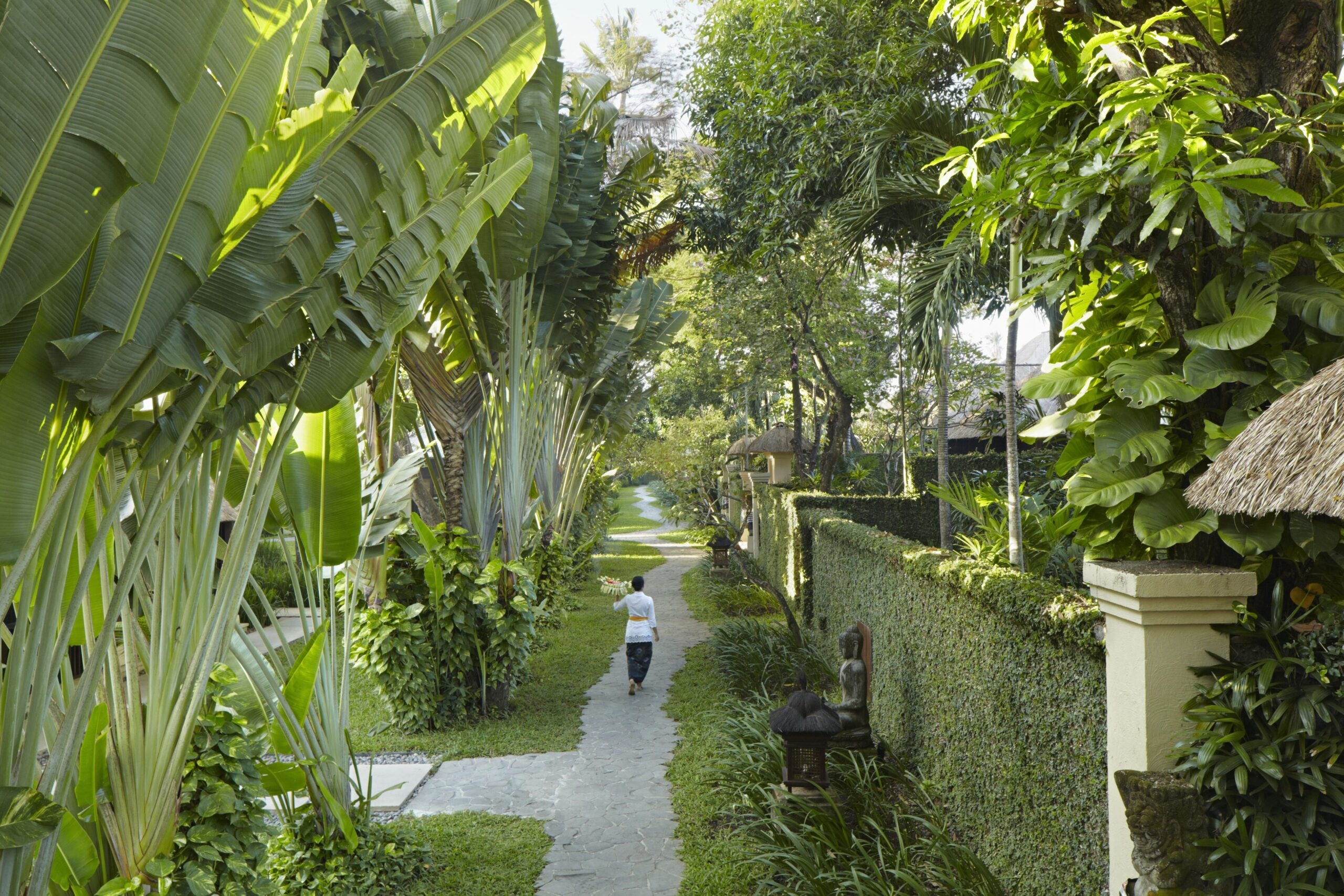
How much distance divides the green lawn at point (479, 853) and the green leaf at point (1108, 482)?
423 centimetres

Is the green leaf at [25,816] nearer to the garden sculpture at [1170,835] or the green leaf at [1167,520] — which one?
the garden sculpture at [1170,835]

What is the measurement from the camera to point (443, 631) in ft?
29.8

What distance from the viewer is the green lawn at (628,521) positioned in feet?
139

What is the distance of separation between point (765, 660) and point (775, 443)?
1184 cm

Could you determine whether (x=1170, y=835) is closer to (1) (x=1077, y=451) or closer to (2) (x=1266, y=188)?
(1) (x=1077, y=451)

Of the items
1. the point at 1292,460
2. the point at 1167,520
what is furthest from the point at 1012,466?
the point at 1292,460

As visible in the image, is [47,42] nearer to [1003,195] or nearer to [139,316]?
[139,316]

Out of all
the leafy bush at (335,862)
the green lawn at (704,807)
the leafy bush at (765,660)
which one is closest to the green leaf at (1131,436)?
the green lawn at (704,807)

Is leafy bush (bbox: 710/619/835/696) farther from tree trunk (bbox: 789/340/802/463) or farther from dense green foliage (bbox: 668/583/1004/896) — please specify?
tree trunk (bbox: 789/340/802/463)

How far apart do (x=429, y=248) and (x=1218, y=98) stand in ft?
11.4

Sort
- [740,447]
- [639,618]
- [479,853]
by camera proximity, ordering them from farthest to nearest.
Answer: [740,447], [639,618], [479,853]

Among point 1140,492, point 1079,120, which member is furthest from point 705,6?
point 1140,492

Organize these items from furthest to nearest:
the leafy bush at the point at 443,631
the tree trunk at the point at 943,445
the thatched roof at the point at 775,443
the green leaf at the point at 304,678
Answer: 1. the thatched roof at the point at 775,443
2. the tree trunk at the point at 943,445
3. the leafy bush at the point at 443,631
4. the green leaf at the point at 304,678

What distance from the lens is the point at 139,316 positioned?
2988 mm
